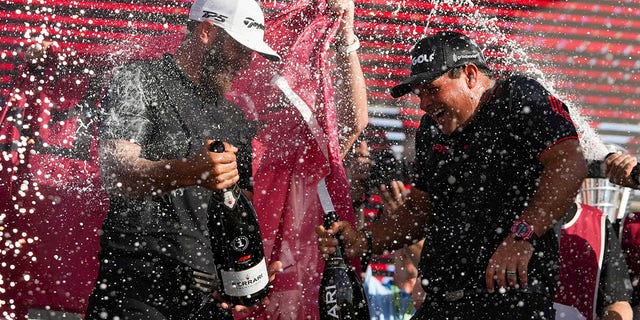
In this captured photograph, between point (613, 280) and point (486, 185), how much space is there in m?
1.15

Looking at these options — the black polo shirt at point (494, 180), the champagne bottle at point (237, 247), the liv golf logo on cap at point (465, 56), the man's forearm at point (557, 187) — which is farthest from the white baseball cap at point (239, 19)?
the man's forearm at point (557, 187)

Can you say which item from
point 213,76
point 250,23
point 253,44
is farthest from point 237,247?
point 250,23

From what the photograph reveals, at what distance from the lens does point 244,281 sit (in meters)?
3.45

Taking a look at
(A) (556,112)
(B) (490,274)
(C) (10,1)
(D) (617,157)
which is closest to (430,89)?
(A) (556,112)

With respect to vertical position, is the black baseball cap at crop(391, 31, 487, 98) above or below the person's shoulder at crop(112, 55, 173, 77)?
above

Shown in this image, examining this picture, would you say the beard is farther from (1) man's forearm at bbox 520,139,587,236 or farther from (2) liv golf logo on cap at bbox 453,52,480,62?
(1) man's forearm at bbox 520,139,587,236

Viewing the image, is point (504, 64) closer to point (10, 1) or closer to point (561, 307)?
point (561, 307)

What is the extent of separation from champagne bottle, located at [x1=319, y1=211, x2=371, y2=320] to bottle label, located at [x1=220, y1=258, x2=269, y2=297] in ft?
1.74

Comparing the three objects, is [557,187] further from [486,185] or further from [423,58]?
[423,58]

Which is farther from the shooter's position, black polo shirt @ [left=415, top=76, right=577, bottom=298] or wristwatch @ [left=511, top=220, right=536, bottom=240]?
black polo shirt @ [left=415, top=76, right=577, bottom=298]

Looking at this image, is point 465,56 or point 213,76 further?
point 213,76

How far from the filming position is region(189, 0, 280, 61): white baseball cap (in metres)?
3.93

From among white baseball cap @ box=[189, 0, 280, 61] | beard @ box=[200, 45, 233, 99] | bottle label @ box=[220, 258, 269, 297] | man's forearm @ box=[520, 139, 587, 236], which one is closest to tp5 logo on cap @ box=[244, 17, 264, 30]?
white baseball cap @ box=[189, 0, 280, 61]

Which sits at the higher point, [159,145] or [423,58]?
[423,58]
